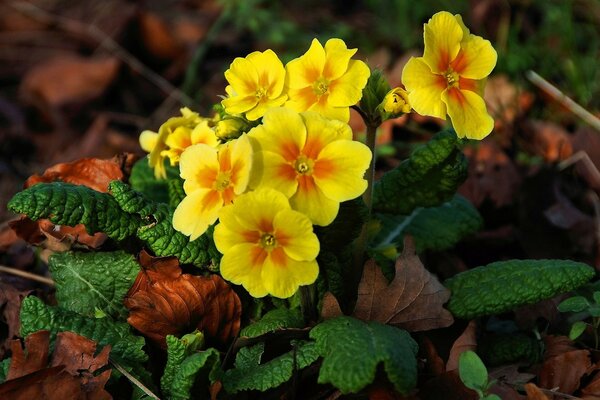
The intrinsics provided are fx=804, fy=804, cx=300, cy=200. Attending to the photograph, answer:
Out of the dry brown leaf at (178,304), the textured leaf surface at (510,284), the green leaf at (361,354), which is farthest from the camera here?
the dry brown leaf at (178,304)

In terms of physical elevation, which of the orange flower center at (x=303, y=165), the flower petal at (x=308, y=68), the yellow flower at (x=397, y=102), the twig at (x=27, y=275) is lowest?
the twig at (x=27, y=275)

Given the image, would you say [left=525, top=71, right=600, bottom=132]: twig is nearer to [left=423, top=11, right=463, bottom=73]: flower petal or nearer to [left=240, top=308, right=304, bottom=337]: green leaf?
[left=423, top=11, right=463, bottom=73]: flower petal

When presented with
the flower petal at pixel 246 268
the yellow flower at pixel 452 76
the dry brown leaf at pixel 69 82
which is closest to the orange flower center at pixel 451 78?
the yellow flower at pixel 452 76

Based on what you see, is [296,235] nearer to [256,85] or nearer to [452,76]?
[256,85]

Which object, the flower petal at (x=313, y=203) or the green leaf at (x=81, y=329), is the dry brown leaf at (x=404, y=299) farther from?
the green leaf at (x=81, y=329)

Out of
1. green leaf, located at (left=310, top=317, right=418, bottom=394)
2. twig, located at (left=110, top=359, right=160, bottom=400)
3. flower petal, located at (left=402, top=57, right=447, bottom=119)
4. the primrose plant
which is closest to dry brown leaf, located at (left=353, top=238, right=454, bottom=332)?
the primrose plant
